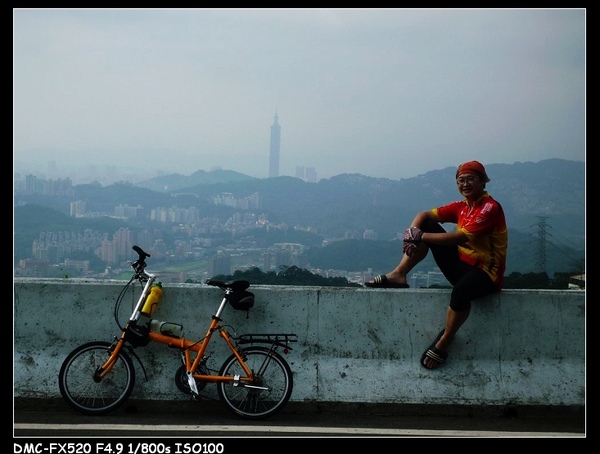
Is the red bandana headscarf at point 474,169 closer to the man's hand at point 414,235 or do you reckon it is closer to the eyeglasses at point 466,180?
the eyeglasses at point 466,180

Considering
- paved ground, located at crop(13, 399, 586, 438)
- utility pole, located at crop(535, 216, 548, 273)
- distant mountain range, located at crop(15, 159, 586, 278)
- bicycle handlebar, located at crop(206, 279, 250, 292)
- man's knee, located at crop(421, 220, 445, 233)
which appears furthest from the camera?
distant mountain range, located at crop(15, 159, 586, 278)

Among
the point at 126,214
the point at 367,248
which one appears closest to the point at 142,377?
the point at 367,248

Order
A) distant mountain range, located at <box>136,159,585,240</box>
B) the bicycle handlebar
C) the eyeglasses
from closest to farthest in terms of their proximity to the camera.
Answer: the bicycle handlebar → the eyeglasses → distant mountain range, located at <box>136,159,585,240</box>

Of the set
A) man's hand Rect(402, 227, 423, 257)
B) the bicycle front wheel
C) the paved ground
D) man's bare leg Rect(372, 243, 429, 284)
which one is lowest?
the paved ground

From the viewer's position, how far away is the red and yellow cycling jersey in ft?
24.6

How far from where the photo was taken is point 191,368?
730 cm

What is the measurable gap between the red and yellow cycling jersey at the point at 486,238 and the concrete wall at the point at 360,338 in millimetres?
321

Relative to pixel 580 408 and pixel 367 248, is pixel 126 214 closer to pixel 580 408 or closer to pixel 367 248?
pixel 367 248

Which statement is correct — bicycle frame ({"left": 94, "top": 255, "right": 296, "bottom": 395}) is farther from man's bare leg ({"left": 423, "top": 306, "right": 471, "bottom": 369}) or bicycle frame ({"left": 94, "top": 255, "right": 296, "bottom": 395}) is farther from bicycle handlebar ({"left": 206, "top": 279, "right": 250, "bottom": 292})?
man's bare leg ({"left": 423, "top": 306, "right": 471, "bottom": 369})

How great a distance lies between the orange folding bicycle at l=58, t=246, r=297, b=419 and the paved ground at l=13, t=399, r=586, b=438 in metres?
0.16

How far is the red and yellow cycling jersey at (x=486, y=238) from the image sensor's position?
24.6 feet

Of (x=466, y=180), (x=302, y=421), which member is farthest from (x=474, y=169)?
(x=302, y=421)

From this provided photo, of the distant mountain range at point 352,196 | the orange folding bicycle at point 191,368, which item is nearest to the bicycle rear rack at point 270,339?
the orange folding bicycle at point 191,368

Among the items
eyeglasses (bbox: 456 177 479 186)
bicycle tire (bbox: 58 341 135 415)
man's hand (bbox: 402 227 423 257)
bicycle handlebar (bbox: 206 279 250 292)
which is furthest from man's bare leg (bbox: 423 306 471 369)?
bicycle tire (bbox: 58 341 135 415)
